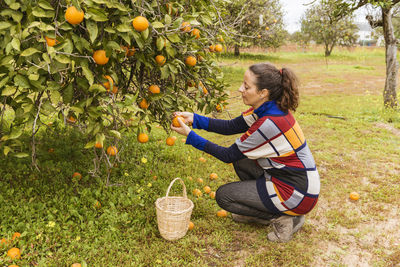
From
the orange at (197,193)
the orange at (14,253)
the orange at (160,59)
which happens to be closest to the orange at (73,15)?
the orange at (160,59)

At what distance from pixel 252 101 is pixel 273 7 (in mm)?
14162

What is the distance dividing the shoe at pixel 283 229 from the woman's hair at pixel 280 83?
912 millimetres

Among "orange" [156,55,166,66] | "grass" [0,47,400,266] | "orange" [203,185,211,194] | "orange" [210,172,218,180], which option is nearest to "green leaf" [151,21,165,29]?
"orange" [156,55,166,66]

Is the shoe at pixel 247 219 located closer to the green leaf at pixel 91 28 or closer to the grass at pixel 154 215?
the grass at pixel 154 215

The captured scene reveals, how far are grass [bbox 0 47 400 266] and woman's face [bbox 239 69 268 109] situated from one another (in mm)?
737

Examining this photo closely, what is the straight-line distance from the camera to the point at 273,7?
50.2 feet

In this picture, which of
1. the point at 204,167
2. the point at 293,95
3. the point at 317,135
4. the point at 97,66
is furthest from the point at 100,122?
the point at 317,135

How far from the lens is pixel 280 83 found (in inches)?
101

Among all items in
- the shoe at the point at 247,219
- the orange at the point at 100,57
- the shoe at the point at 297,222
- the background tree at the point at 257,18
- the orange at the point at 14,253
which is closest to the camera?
the orange at the point at 100,57

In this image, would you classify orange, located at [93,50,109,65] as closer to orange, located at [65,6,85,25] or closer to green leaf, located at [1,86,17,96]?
orange, located at [65,6,85,25]

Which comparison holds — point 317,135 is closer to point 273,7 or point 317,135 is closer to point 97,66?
point 97,66

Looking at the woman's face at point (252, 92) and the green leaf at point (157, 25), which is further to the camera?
the woman's face at point (252, 92)

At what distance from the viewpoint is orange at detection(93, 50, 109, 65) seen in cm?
196

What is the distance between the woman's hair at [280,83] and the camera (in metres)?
2.54
